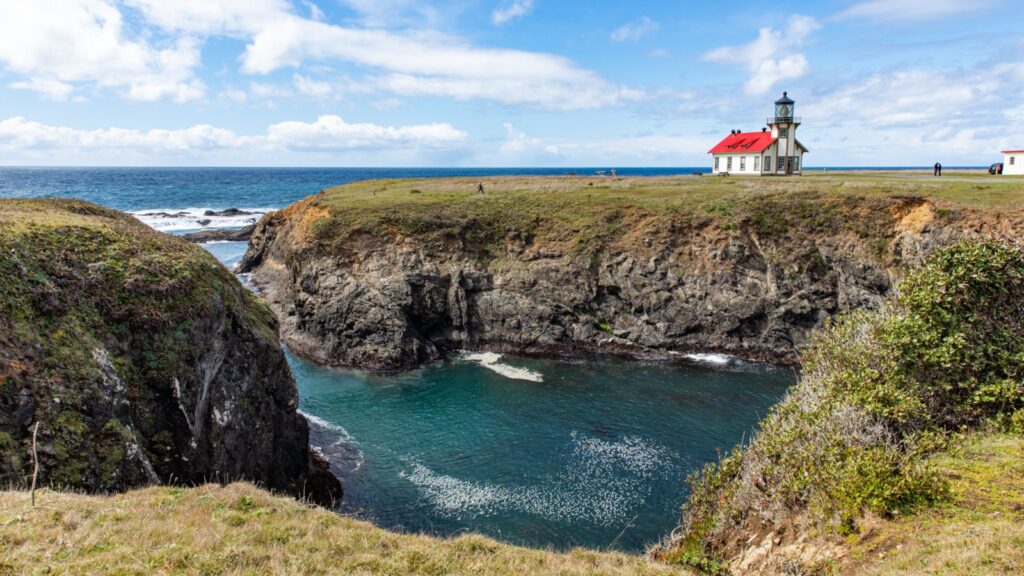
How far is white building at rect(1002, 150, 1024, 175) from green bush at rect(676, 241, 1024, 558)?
70514 mm

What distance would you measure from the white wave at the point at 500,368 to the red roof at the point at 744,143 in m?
52.3

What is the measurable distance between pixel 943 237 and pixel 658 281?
22.2 m

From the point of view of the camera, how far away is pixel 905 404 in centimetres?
1586

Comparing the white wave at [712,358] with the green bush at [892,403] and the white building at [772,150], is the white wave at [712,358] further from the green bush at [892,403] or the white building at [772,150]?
the white building at [772,150]

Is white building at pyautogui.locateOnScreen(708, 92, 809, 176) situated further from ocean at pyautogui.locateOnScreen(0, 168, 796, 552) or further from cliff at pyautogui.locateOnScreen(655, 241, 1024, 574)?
cliff at pyautogui.locateOnScreen(655, 241, 1024, 574)

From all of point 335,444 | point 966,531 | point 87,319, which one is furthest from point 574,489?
point 87,319

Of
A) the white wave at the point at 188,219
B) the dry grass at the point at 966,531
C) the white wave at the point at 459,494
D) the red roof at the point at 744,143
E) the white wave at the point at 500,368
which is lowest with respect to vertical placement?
the white wave at the point at 459,494

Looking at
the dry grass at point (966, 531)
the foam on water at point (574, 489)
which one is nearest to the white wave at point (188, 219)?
the foam on water at point (574, 489)

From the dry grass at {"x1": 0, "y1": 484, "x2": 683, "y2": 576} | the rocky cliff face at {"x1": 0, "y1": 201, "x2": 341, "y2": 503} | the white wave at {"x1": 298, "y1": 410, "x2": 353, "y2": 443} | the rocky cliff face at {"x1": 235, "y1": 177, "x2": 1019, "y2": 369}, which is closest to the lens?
the dry grass at {"x1": 0, "y1": 484, "x2": 683, "y2": 576}

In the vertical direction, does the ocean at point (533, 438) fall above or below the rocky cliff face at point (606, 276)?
below

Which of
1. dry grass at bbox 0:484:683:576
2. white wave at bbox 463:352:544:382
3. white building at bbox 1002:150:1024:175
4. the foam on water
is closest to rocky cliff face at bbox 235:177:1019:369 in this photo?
white wave at bbox 463:352:544:382

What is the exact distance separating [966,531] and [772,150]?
7437cm

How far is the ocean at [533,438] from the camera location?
24.8 meters

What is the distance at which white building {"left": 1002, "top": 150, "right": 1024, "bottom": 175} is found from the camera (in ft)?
229
